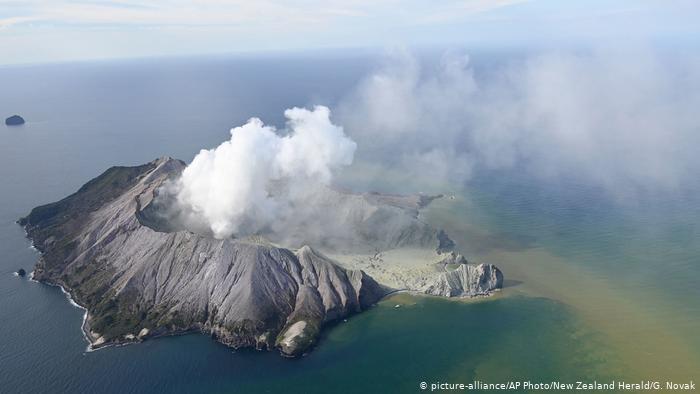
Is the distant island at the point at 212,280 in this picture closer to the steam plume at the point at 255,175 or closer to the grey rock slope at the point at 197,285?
the grey rock slope at the point at 197,285

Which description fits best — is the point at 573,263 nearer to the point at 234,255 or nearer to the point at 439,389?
the point at 439,389

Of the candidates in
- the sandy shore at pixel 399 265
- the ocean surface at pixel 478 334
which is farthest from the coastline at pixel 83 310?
the sandy shore at pixel 399 265

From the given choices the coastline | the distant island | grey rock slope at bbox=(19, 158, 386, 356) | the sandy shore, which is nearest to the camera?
the coastline

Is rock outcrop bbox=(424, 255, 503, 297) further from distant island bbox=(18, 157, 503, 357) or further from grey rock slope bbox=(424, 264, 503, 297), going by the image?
distant island bbox=(18, 157, 503, 357)

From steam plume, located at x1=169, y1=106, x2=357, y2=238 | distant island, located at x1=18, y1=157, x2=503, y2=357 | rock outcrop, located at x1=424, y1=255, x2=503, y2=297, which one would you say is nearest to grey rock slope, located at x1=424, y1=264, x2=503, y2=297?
rock outcrop, located at x1=424, y1=255, x2=503, y2=297

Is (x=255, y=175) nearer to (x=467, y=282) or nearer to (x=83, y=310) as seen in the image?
(x=83, y=310)

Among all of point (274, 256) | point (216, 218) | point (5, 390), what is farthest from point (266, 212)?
point (5, 390)

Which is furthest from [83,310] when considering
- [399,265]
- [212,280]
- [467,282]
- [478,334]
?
[467,282]
